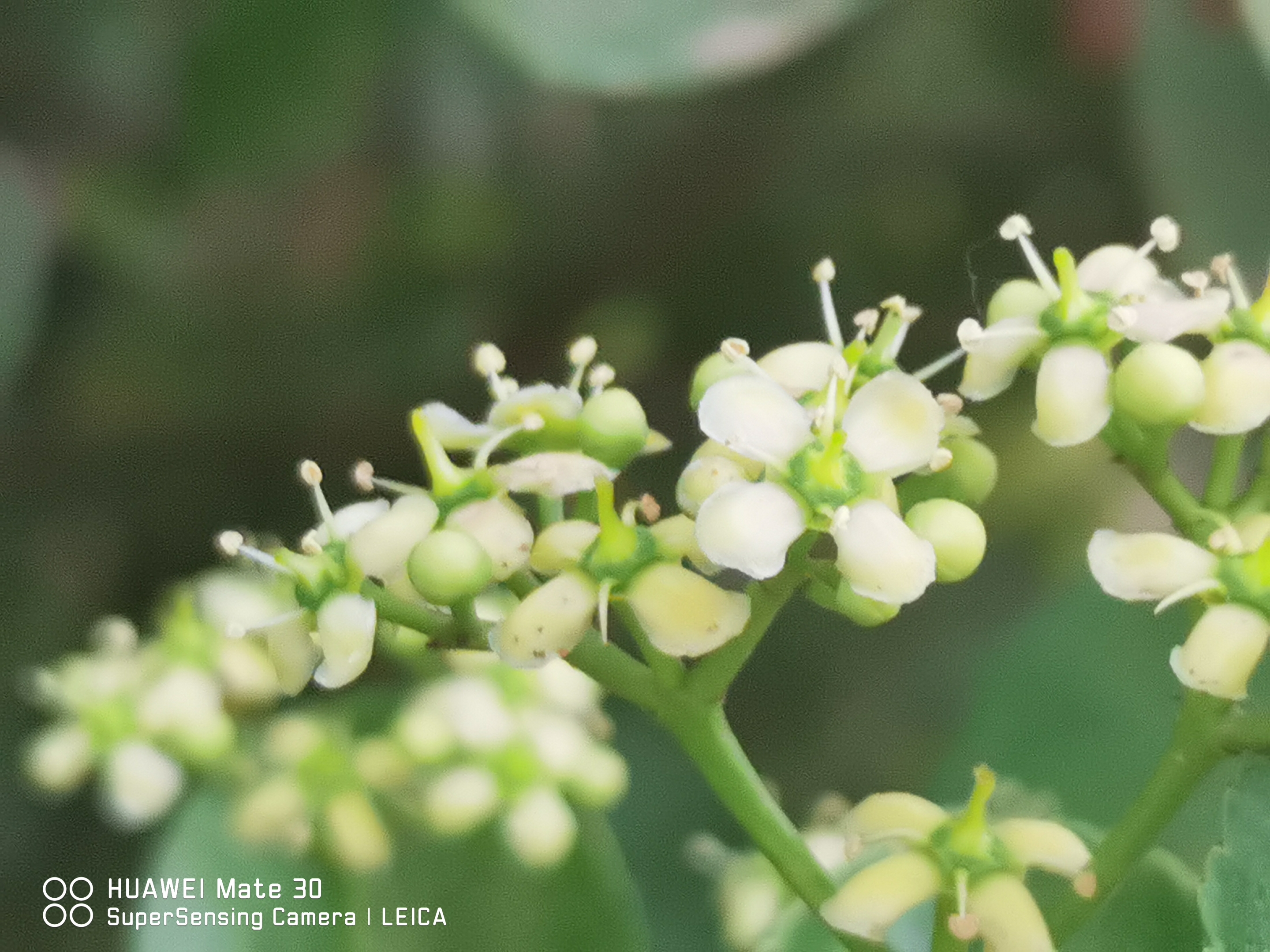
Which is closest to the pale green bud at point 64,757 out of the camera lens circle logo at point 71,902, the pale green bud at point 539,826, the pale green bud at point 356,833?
the camera lens circle logo at point 71,902

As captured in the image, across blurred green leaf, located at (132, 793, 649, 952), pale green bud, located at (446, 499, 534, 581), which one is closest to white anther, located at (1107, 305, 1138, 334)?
pale green bud, located at (446, 499, 534, 581)

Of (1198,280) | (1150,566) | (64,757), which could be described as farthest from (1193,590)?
(64,757)

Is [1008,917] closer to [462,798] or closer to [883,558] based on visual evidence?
[883,558]

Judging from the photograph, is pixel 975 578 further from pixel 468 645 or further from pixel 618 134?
pixel 468 645

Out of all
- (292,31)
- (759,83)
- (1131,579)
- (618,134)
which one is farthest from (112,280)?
(1131,579)

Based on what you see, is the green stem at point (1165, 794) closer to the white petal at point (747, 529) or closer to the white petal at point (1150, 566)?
the white petal at point (1150, 566)

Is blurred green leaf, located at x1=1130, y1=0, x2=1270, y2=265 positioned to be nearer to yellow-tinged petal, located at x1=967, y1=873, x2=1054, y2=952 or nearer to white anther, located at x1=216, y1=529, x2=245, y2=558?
yellow-tinged petal, located at x1=967, y1=873, x2=1054, y2=952
